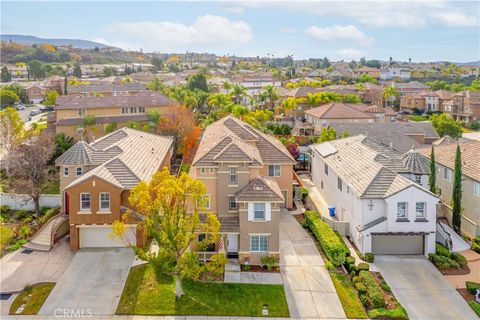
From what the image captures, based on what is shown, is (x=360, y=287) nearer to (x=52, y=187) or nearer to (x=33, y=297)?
(x=33, y=297)

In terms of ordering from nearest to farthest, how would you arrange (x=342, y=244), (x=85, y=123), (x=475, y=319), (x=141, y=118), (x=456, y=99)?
(x=475, y=319) → (x=342, y=244) → (x=85, y=123) → (x=141, y=118) → (x=456, y=99)

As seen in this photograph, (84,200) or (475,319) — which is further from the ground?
(84,200)

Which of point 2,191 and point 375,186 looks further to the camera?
point 2,191

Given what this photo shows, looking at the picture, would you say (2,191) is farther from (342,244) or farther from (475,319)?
(475,319)

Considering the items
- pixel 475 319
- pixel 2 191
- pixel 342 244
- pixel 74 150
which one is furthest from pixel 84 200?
pixel 475 319

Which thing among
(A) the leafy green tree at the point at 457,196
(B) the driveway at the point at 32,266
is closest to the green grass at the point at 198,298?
(B) the driveway at the point at 32,266

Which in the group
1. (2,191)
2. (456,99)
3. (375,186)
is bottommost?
(2,191)

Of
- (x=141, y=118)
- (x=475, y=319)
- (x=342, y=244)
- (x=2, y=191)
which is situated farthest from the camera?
(x=141, y=118)

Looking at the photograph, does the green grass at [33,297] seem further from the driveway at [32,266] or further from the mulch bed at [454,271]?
the mulch bed at [454,271]
